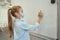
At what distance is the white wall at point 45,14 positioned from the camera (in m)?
1.65

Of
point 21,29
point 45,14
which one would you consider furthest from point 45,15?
point 21,29

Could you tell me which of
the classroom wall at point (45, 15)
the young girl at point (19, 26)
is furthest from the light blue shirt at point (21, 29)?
the classroom wall at point (45, 15)

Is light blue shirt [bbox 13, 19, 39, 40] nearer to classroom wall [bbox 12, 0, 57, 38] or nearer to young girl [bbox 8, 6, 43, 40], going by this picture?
young girl [bbox 8, 6, 43, 40]

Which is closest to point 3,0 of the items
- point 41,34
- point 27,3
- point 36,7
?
point 27,3

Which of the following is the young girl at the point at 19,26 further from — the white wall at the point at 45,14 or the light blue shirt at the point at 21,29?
the white wall at the point at 45,14

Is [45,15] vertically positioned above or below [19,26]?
above

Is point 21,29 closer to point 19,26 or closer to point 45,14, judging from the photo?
point 19,26

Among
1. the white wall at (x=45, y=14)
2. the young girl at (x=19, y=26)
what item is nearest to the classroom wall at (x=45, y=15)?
the white wall at (x=45, y=14)

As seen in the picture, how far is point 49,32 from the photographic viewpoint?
1.72m

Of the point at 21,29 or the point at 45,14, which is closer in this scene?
the point at 21,29

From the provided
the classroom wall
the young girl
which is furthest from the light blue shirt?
the classroom wall

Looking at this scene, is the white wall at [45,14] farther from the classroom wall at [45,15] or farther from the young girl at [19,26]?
the young girl at [19,26]

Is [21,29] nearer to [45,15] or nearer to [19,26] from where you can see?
[19,26]

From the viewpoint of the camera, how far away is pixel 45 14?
1757 mm
